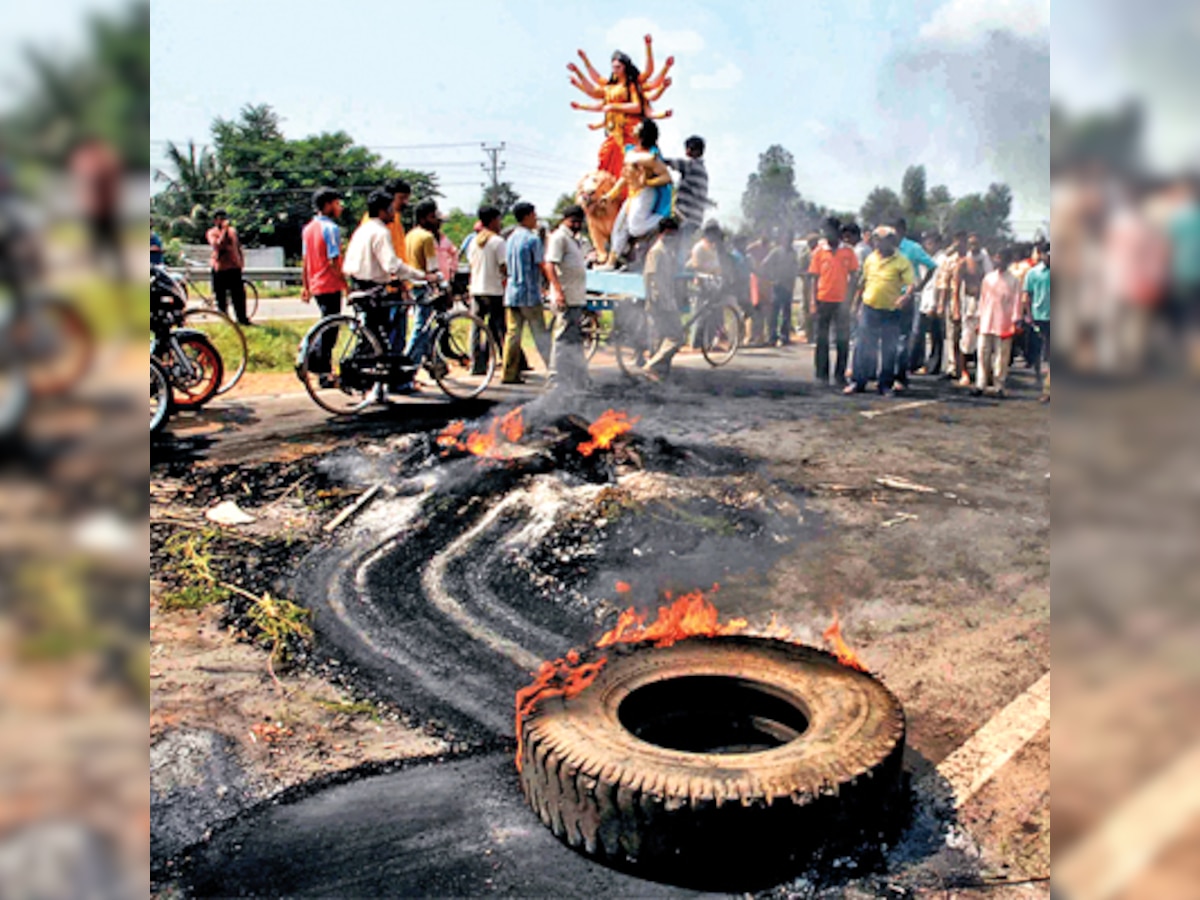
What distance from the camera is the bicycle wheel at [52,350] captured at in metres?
0.79

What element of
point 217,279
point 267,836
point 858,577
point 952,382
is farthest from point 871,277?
point 267,836

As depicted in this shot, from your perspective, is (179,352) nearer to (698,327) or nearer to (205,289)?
(698,327)

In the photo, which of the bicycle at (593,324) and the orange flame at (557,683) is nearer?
the orange flame at (557,683)

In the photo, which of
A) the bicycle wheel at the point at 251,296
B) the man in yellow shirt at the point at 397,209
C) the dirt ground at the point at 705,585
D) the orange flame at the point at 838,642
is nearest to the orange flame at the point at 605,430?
the dirt ground at the point at 705,585

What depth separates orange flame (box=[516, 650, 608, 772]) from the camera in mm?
3733

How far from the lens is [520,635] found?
506 cm

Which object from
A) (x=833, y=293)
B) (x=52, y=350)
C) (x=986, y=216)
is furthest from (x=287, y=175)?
(x=52, y=350)

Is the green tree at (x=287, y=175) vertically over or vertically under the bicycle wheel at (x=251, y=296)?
over

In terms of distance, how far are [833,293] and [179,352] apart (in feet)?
24.3

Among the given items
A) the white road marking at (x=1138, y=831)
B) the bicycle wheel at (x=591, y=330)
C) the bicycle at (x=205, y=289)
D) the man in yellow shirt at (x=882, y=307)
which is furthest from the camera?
the bicycle at (x=205, y=289)

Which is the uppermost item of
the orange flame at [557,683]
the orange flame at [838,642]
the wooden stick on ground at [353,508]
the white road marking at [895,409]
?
the white road marking at [895,409]

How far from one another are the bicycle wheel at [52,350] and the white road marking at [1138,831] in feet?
3.04

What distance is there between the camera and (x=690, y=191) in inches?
482

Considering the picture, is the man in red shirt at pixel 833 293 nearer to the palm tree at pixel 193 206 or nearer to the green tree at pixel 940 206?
the green tree at pixel 940 206
